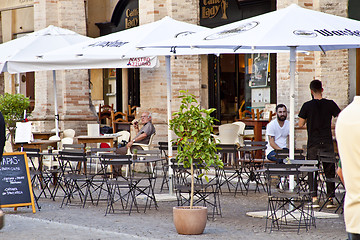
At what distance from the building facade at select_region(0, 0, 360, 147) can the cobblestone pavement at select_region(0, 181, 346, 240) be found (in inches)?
141

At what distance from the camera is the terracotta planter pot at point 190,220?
7766 mm

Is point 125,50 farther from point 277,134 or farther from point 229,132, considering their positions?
point 229,132

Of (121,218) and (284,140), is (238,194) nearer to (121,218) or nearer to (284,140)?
(284,140)

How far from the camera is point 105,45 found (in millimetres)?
10734

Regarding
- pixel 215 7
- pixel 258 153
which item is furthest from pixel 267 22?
pixel 215 7

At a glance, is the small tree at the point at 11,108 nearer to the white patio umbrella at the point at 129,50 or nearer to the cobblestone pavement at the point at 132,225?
the white patio umbrella at the point at 129,50

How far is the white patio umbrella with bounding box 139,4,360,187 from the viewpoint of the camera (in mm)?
7948

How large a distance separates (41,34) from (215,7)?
6.94m

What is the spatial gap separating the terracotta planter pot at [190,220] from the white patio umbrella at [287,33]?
5.84ft

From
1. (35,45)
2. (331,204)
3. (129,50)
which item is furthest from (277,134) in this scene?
(35,45)

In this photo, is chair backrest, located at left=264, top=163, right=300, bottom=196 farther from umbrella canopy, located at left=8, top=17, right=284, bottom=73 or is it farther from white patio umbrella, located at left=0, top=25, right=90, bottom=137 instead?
white patio umbrella, located at left=0, top=25, right=90, bottom=137

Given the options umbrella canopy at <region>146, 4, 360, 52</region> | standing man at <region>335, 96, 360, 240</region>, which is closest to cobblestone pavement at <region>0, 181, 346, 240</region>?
umbrella canopy at <region>146, 4, 360, 52</region>

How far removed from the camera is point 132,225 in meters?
8.48

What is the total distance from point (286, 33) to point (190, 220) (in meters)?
2.56
